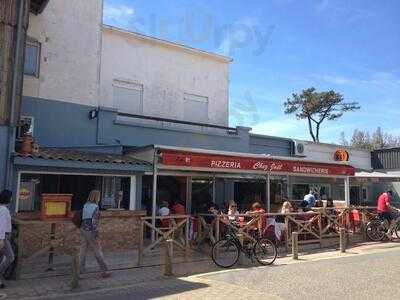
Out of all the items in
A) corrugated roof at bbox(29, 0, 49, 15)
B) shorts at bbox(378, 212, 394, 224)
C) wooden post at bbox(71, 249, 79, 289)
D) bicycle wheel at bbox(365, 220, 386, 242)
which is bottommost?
wooden post at bbox(71, 249, 79, 289)

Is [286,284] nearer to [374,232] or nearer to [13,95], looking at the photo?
[13,95]

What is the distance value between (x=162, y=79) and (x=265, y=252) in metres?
9.60

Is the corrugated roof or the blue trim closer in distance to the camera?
the blue trim

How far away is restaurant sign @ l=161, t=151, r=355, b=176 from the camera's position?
1352cm

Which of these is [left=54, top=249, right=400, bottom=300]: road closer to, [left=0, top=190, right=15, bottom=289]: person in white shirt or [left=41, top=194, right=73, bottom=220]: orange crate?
[left=0, top=190, right=15, bottom=289]: person in white shirt

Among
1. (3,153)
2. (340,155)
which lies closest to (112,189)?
(3,153)

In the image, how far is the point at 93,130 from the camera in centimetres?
1639

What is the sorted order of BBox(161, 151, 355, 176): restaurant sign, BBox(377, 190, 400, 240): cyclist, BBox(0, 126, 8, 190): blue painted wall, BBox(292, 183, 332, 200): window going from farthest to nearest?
BBox(292, 183, 332, 200): window, BBox(377, 190, 400, 240): cyclist, BBox(161, 151, 355, 176): restaurant sign, BBox(0, 126, 8, 190): blue painted wall

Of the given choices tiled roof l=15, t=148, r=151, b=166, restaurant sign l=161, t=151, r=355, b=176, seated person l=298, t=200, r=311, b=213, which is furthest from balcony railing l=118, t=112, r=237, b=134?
seated person l=298, t=200, r=311, b=213

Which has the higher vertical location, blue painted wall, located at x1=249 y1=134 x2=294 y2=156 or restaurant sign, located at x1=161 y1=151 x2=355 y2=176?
blue painted wall, located at x1=249 y1=134 x2=294 y2=156

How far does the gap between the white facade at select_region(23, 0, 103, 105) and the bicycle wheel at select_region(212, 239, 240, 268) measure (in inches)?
303

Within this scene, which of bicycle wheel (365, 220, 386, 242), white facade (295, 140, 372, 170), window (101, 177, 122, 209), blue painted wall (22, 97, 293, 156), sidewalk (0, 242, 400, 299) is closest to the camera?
sidewalk (0, 242, 400, 299)

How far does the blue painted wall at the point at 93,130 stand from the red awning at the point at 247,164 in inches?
127

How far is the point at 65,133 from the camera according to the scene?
52.2 feet
